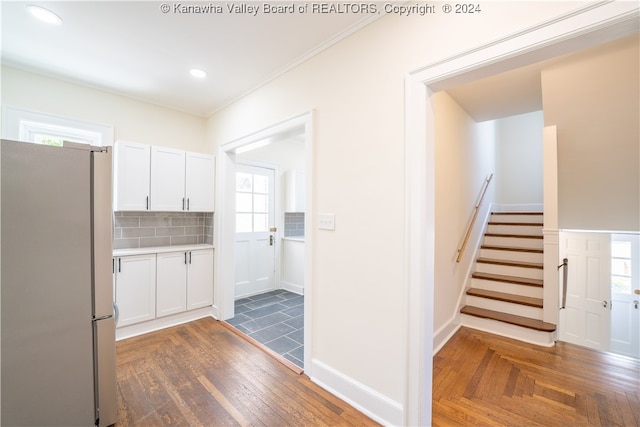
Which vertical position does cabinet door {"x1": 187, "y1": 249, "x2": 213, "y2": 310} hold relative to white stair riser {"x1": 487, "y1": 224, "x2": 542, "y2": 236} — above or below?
below

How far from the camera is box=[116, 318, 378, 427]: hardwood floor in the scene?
5.68ft

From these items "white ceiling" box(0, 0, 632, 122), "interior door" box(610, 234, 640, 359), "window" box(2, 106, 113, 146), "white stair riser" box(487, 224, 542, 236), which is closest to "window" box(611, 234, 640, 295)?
"interior door" box(610, 234, 640, 359)

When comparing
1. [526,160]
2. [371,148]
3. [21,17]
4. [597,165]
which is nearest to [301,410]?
[371,148]

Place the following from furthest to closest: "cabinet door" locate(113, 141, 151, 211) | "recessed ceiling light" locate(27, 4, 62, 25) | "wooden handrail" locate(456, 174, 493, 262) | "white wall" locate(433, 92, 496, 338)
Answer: "wooden handrail" locate(456, 174, 493, 262) → "cabinet door" locate(113, 141, 151, 211) → "white wall" locate(433, 92, 496, 338) → "recessed ceiling light" locate(27, 4, 62, 25)

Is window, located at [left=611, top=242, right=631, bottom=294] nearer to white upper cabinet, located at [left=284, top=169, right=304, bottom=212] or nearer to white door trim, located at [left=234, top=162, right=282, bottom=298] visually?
white upper cabinet, located at [left=284, top=169, right=304, bottom=212]

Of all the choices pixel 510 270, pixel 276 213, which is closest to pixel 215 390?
pixel 276 213

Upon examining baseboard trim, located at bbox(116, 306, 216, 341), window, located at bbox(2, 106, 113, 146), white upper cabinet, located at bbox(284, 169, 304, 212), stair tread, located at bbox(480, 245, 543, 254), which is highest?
window, located at bbox(2, 106, 113, 146)

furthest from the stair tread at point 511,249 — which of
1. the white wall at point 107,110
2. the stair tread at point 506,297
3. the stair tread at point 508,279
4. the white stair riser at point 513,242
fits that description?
the white wall at point 107,110

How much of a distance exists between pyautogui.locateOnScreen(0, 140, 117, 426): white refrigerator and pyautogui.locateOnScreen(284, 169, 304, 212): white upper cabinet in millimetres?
3203

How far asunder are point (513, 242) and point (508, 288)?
0.98 m

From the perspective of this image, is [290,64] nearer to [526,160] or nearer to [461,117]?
[461,117]

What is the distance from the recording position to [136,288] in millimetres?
2906

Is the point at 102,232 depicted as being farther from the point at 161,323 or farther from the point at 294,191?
the point at 294,191

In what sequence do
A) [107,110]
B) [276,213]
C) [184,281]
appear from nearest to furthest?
[107,110]
[184,281]
[276,213]
